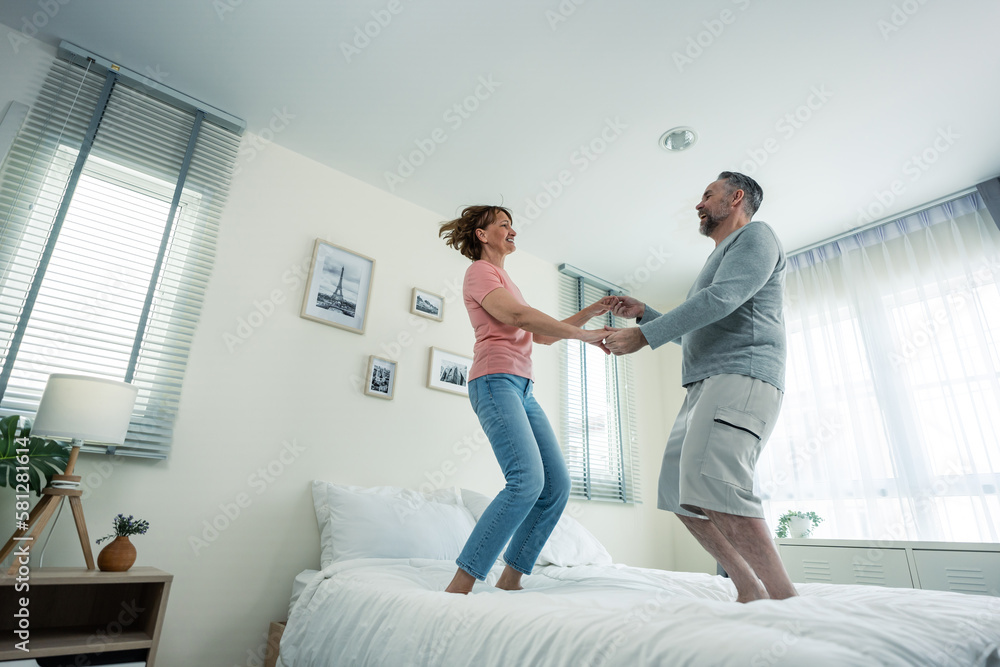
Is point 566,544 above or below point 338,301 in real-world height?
below

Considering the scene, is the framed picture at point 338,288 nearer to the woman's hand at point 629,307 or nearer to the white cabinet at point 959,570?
the woman's hand at point 629,307

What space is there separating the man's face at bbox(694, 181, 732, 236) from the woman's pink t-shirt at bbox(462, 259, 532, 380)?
2.48 ft

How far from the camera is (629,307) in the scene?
6.86ft

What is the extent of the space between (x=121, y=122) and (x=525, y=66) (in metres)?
1.85

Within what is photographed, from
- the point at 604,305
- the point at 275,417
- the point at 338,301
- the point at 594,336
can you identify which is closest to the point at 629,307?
the point at 604,305

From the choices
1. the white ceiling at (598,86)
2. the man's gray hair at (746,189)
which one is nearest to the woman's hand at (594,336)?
the man's gray hair at (746,189)

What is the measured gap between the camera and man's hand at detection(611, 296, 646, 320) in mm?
2076

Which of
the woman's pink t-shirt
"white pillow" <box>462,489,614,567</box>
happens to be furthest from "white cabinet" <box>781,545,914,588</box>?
the woman's pink t-shirt

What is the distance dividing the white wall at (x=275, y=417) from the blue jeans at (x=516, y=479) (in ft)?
3.88

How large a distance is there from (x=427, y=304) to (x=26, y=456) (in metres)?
1.94

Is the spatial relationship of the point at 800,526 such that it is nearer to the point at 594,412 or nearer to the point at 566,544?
the point at 594,412

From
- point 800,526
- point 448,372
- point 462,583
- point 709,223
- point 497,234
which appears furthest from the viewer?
point 800,526

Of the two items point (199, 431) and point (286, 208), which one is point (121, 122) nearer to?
point (286, 208)

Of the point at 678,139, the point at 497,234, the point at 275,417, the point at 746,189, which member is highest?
the point at 678,139
